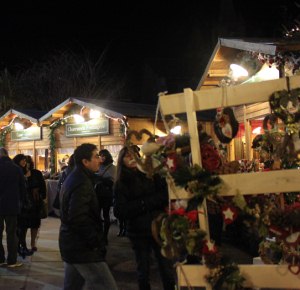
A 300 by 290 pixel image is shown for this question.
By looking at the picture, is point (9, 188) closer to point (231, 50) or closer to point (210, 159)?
point (210, 159)

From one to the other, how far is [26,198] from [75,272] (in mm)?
3874

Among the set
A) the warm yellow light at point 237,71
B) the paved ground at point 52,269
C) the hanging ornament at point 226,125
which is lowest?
the paved ground at point 52,269

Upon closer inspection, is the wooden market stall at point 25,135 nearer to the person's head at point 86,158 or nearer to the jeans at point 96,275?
the person's head at point 86,158

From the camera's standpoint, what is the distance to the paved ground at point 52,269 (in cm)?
650

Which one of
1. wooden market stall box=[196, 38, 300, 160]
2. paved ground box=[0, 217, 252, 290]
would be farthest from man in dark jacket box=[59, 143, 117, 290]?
wooden market stall box=[196, 38, 300, 160]

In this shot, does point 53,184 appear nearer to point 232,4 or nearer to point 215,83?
point 215,83

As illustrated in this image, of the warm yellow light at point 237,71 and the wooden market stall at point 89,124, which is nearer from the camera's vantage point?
the warm yellow light at point 237,71

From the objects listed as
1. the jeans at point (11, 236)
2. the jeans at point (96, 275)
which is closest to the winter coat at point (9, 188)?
the jeans at point (11, 236)

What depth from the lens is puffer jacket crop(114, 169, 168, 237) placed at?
15.4ft

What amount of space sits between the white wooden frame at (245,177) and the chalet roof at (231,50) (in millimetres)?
4334

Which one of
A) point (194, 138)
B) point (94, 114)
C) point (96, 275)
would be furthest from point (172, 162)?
point (94, 114)

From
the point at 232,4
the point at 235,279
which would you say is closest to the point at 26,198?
the point at 235,279

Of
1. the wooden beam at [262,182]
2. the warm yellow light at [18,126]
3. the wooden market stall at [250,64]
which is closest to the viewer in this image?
the wooden beam at [262,182]

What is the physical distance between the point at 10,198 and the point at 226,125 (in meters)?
4.87
